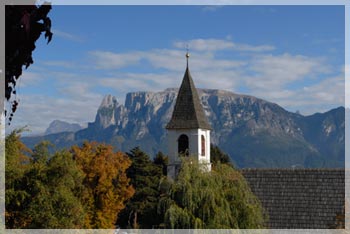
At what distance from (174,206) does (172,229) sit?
2.41ft

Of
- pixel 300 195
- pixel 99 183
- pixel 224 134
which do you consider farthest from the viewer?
pixel 224 134

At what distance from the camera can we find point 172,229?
16.2m

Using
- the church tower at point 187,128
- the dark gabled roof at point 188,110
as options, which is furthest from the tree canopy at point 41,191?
the dark gabled roof at point 188,110

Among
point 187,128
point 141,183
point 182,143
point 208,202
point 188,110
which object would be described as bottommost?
point 141,183

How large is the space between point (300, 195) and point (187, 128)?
561 cm

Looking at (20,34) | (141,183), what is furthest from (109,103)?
(20,34)

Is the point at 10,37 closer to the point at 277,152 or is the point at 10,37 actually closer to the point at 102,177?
the point at 102,177

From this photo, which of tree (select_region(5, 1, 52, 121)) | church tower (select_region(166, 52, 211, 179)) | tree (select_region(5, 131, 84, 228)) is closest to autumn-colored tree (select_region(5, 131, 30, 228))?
tree (select_region(5, 131, 84, 228))

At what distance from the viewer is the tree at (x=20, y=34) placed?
3535 mm

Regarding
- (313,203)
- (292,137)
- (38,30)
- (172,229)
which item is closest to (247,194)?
(172,229)

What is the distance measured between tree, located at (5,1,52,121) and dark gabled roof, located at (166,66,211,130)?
66.4 ft

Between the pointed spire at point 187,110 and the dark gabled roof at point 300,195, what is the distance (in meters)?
3.12

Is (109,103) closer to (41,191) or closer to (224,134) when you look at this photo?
(224,134)

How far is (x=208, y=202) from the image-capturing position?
54.5 feet
